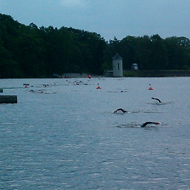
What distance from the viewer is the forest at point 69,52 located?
454 feet

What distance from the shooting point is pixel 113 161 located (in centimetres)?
1334

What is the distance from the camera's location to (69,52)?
15812cm

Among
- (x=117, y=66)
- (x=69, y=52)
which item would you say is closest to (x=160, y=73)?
(x=117, y=66)

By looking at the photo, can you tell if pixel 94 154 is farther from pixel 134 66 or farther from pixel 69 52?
pixel 134 66

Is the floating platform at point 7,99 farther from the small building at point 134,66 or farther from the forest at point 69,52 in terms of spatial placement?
the small building at point 134,66

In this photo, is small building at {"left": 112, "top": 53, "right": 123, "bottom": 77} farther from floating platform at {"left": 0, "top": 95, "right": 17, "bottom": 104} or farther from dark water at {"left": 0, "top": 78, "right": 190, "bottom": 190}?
dark water at {"left": 0, "top": 78, "right": 190, "bottom": 190}

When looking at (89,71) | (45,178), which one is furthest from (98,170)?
(89,71)

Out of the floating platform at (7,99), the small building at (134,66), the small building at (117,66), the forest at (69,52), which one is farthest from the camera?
the small building at (134,66)

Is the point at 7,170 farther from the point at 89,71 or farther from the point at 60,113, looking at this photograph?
the point at 89,71

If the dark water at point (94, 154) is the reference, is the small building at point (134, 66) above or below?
above

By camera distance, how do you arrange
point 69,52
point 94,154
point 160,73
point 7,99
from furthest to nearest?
point 160,73
point 69,52
point 7,99
point 94,154

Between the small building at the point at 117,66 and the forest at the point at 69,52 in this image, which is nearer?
the forest at the point at 69,52

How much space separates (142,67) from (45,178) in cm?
16943

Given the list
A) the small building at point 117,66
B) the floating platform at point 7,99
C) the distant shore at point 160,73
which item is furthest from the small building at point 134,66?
the floating platform at point 7,99
